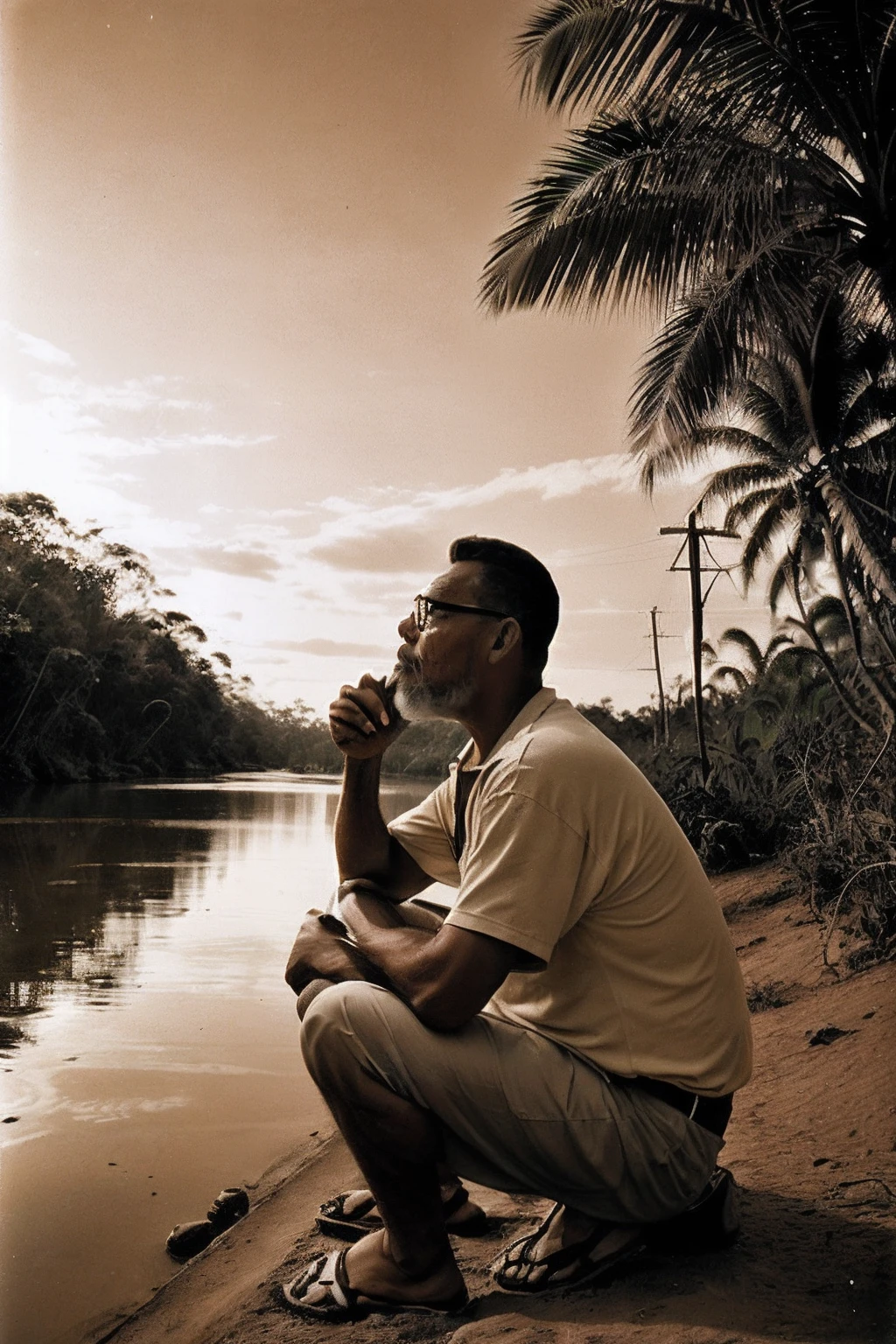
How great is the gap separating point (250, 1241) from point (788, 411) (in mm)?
14618

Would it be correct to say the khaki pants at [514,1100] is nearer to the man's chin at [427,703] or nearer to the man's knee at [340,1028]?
the man's knee at [340,1028]

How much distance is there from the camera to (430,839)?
2.41 metres

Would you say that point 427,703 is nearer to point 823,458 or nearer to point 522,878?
point 522,878

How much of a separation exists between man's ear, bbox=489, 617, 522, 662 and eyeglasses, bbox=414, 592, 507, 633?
20 mm

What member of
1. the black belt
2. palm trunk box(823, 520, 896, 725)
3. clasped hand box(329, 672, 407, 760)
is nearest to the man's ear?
clasped hand box(329, 672, 407, 760)

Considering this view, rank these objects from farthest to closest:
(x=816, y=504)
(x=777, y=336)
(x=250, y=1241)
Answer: (x=816, y=504)
(x=777, y=336)
(x=250, y=1241)

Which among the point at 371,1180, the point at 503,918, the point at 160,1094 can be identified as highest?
the point at 503,918

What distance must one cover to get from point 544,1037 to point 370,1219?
2.79 ft

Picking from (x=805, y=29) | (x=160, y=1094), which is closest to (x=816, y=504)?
(x=805, y=29)

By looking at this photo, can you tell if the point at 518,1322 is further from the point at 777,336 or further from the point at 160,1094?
the point at 777,336

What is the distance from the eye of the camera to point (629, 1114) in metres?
1.81

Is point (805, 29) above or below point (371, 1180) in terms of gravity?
above

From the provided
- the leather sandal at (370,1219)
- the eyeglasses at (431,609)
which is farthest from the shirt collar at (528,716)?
the leather sandal at (370,1219)

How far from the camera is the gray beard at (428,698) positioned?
213 cm
